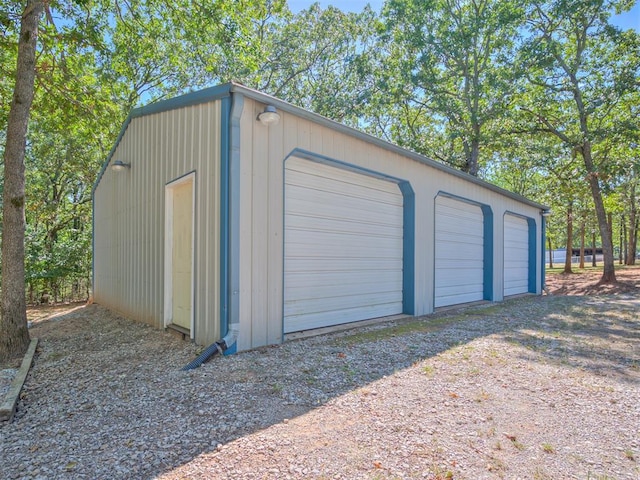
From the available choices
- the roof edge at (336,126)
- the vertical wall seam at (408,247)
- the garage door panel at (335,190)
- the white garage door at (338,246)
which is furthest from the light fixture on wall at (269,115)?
the vertical wall seam at (408,247)

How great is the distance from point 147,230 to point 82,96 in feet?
11.3

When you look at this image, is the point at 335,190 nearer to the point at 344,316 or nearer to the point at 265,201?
the point at 265,201

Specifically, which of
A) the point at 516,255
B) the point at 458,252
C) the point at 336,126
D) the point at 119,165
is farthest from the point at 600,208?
the point at 119,165

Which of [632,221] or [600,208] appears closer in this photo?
[600,208]

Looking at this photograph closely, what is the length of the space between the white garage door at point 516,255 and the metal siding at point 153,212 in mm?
8416

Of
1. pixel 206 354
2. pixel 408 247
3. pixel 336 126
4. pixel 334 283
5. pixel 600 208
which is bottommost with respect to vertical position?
pixel 206 354

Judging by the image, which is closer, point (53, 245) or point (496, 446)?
point (496, 446)

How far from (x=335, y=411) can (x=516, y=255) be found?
958 cm

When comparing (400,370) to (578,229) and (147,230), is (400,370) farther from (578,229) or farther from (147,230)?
(578,229)

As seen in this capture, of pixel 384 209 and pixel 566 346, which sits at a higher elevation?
pixel 384 209

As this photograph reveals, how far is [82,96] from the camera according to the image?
23.6 ft

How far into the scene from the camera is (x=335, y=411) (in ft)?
9.00

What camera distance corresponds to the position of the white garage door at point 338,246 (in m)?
5.02

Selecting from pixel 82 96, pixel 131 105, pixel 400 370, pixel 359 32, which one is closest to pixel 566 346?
pixel 400 370
